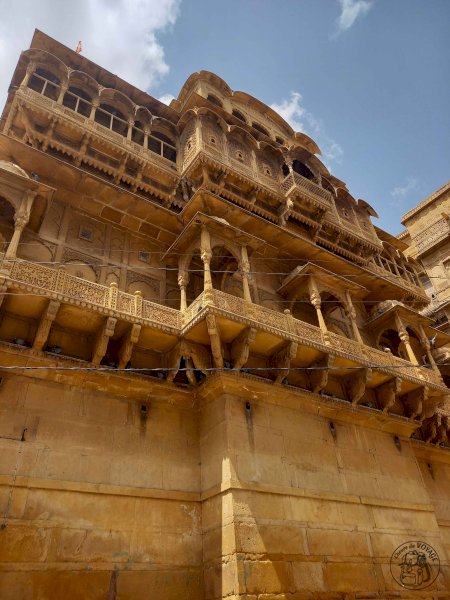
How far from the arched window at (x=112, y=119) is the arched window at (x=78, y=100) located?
0.37 meters

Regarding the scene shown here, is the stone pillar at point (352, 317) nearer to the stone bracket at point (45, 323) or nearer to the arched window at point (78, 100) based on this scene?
the stone bracket at point (45, 323)

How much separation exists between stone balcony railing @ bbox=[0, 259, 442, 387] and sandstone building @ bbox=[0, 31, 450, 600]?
5 centimetres

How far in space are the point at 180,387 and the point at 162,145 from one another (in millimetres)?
8298

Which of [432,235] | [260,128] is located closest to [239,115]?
[260,128]

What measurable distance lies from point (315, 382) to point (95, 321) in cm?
564

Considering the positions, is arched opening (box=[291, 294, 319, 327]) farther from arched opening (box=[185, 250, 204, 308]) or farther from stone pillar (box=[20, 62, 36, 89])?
stone pillar (box=[20, 62, 36, 89])

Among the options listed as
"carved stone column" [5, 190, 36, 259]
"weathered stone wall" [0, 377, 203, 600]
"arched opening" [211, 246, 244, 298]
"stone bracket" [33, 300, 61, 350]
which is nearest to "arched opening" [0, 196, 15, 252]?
"carved stone column" [5, 190, 36, 259]

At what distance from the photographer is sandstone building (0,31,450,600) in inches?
301

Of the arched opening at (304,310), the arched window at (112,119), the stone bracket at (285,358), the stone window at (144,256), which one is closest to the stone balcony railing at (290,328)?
the stone bracket at (285,358)

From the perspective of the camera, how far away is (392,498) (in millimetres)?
10641

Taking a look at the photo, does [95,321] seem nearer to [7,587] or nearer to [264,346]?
[264,346]

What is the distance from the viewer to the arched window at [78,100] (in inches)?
503

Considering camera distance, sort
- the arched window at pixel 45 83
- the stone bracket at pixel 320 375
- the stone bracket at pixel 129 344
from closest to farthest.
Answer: the stone bracket at pixel 129 344, the stone bracket at pixel 320 375, the arched window at pixel 45 83

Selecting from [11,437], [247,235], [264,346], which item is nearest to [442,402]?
[264,346]
